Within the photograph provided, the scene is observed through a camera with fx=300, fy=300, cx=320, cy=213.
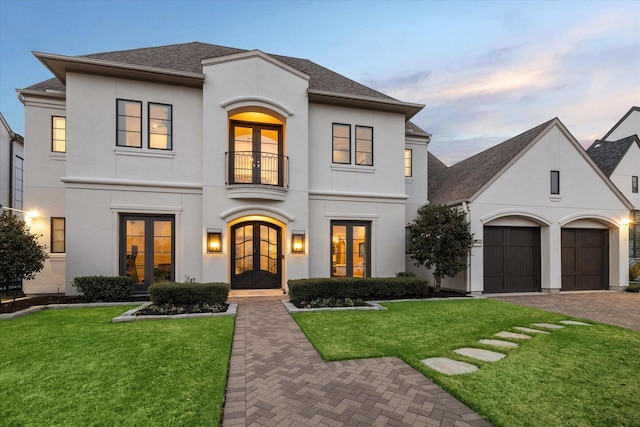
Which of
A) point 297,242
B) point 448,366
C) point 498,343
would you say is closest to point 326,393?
point 448,366

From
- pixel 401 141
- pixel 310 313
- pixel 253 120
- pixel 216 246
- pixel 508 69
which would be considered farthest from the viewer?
pixel 508 69

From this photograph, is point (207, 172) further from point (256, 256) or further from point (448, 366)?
point (448, 366)

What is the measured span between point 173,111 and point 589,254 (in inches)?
689

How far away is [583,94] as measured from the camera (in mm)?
18375

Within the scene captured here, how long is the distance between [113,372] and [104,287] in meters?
5.89

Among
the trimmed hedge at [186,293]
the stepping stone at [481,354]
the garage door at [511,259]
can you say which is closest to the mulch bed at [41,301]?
the trimmed hedge at [186,293]

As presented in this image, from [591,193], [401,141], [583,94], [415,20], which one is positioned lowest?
[591,193]

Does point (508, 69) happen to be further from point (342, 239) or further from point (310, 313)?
point (310, 313)

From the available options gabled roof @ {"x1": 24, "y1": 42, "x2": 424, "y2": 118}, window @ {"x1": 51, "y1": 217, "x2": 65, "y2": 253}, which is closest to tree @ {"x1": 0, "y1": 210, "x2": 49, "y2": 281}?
window @ {"x1": 51, "y1": 217, "x2": 65, "y2": 253}

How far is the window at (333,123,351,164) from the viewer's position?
11.7m

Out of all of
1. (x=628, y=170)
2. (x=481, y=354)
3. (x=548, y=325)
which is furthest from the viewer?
(x=628, y=170)

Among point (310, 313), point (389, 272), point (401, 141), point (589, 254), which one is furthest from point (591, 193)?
point (310, 313)

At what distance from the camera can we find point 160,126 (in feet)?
33.4

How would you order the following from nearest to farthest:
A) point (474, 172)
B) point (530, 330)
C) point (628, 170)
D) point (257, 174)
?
1. point (530, 330)
2. point (257, 174)
3. point (474, 172)
4. point (628, 170)
